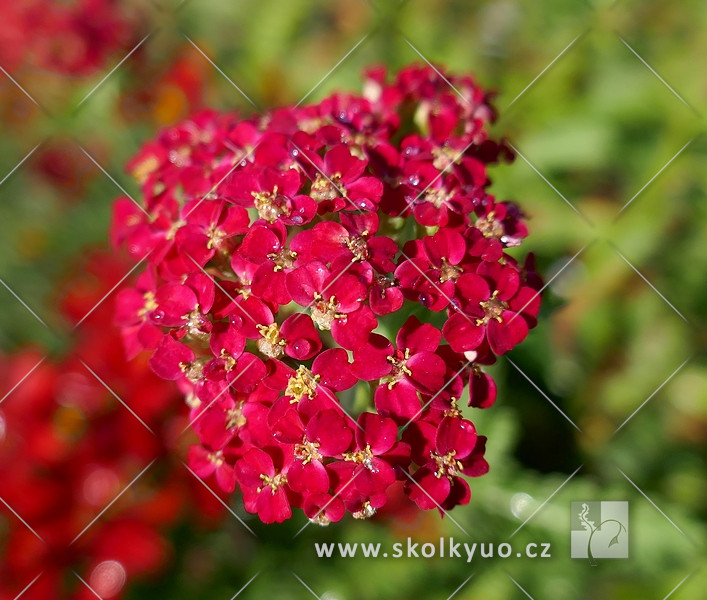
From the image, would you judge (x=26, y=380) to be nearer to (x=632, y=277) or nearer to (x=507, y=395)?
(x=507, y=395)

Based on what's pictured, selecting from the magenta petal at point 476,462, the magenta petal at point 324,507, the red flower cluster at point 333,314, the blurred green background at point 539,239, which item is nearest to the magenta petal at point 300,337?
the red flower cluster at point 333,314

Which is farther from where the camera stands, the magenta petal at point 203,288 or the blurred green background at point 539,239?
the blurred green background at point 539,239

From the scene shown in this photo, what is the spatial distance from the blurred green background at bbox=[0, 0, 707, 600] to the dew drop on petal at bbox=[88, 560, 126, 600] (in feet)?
0.60

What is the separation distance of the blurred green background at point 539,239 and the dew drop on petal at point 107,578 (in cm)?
18

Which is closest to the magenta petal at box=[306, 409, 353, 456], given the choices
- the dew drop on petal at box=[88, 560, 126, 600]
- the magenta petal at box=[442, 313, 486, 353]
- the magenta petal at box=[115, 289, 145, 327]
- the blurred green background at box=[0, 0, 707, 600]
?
the magenta petal at box=[442, 313, 486, 353]

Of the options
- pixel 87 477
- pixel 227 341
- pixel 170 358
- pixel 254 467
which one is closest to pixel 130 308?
pixel 170 358

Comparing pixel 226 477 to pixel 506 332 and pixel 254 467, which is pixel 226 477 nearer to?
pixel 254 467

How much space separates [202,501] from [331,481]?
829 mm

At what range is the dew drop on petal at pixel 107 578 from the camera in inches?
63.5

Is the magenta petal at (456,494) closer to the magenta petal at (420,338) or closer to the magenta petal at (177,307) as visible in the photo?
the magenta petal at (420,338)

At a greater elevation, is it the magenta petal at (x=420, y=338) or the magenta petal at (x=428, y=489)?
the magenta petal at (x=420, y=338)

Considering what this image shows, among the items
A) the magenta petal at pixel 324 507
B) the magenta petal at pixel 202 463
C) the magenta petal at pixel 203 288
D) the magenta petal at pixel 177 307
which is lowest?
the magenta petal at pixel 202 463

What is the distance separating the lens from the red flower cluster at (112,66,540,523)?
104cm

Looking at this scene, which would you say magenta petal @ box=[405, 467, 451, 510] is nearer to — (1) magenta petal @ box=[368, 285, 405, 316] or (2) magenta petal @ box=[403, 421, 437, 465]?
(2) magenta petal @ box=[403, 421, 437, 465]
